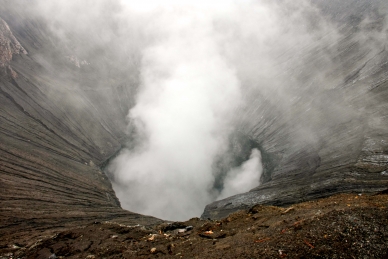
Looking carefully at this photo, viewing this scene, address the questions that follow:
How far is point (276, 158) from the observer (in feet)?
187

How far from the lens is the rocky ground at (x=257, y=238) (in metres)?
11.5

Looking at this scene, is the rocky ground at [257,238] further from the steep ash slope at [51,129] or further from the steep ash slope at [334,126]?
the steep ash slope at [334,126]

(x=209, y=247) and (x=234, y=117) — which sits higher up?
(x=234, y=117)

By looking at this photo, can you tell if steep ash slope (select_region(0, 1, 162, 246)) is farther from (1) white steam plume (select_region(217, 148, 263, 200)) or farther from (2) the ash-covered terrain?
(1) white steam plume (select_region(217, 148, 263, 200))

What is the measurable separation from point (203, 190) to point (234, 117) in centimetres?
2443

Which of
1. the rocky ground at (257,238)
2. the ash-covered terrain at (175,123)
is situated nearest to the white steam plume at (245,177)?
the ash-covered terrain at (175,123)

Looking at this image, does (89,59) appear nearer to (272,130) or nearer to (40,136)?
(40,136)

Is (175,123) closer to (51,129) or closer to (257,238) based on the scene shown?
(51,129)

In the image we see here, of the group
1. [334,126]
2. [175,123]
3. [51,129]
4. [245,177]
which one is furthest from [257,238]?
[175,123]

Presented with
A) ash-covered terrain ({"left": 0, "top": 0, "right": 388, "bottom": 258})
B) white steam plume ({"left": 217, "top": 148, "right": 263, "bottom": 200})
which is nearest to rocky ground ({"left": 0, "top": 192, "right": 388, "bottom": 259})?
ash-covered terrain ({"left": 0, "top": 0, "right": 388, "bottom": 258})

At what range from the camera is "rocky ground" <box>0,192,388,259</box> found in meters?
11.5

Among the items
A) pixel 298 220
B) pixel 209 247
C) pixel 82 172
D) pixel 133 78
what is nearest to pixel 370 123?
pixel 298 220

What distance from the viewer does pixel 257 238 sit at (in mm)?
14359

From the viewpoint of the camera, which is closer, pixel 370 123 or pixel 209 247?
pixel 209 247
